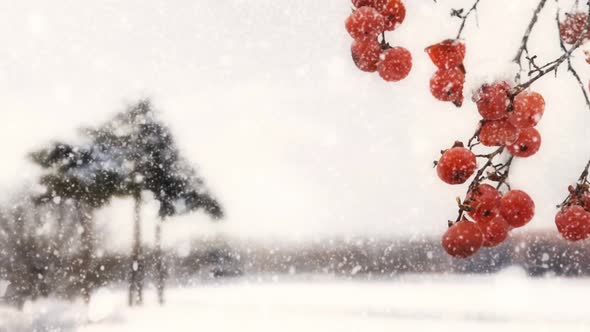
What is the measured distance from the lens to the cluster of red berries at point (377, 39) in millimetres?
638

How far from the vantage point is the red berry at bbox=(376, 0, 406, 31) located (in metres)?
0.65

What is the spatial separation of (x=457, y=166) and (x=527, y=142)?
0.23ft

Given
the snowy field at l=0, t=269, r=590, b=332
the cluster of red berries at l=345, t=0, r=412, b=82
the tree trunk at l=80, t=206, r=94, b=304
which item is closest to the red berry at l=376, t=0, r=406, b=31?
the cluster of red berries at l=345, t=0, r=412, b=82

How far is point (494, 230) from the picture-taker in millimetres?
629

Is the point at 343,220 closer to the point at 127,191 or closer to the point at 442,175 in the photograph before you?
the point at 127,191

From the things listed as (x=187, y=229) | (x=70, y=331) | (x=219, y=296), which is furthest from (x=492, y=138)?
(x=187, y=229)

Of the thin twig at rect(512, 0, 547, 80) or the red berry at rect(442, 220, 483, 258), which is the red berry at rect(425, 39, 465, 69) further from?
the red berry at rect(442, 220, 483, 258)

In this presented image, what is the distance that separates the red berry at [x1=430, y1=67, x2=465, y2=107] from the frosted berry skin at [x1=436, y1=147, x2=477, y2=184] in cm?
5

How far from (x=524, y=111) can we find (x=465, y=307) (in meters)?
13.2

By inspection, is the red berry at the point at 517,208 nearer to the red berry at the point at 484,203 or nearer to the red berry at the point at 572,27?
the red berry at the point at 484,203

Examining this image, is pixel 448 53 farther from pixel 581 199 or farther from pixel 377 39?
pixel 581 199

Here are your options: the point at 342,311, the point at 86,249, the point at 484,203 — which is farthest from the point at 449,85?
the point at 86,249

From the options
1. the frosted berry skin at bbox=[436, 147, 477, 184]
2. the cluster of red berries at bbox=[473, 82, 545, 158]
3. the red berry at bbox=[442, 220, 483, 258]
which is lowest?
the red berry at bbox=[442, 220, 483, 258]

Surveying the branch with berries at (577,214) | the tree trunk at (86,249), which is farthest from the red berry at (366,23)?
the tree trunk at (86,249)
